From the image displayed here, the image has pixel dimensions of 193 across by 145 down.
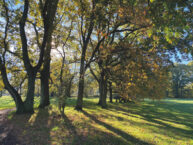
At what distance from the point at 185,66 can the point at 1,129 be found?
223ft

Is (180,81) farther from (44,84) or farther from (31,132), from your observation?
(31,132)

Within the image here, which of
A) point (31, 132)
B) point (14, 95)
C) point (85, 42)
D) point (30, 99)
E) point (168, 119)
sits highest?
point (85, 42)

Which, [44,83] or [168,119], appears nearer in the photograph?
[44,83]

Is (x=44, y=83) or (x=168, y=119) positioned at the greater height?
(x=44, y=83)

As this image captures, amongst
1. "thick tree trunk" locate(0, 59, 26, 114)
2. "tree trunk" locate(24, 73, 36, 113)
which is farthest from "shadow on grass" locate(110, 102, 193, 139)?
"thick tree trunk" locate(0, 59, 26, 114)

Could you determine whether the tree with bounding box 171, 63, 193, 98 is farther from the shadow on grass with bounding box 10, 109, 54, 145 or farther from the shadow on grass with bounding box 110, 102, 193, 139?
the shadow on grass with bounding box 10, 109, 54, 145

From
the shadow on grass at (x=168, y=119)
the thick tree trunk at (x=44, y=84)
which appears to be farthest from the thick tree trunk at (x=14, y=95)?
the shadow on grass at (x=168, y=119)

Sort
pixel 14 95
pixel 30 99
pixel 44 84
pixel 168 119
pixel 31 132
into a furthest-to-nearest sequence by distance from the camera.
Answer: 1. pixel 168 119
2. pixel 44 84
3. pixel 30 99
4. pixel 14 95
5. pixel 31 132

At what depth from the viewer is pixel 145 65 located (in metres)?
7.58

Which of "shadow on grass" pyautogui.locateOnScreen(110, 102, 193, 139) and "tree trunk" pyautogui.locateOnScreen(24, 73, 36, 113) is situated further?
"tree trunk" pyautogui.locateOnScreen(24, 73, 36, 113)

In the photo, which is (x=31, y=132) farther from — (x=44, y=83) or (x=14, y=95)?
Result: (x=44, y=83)

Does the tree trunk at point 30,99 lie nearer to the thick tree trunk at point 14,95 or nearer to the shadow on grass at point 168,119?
the thick tree trunk at point 14,95

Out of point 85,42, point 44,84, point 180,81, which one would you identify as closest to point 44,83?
point 44,84

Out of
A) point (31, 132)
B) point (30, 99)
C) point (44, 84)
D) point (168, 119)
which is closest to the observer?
point (31, 132)
